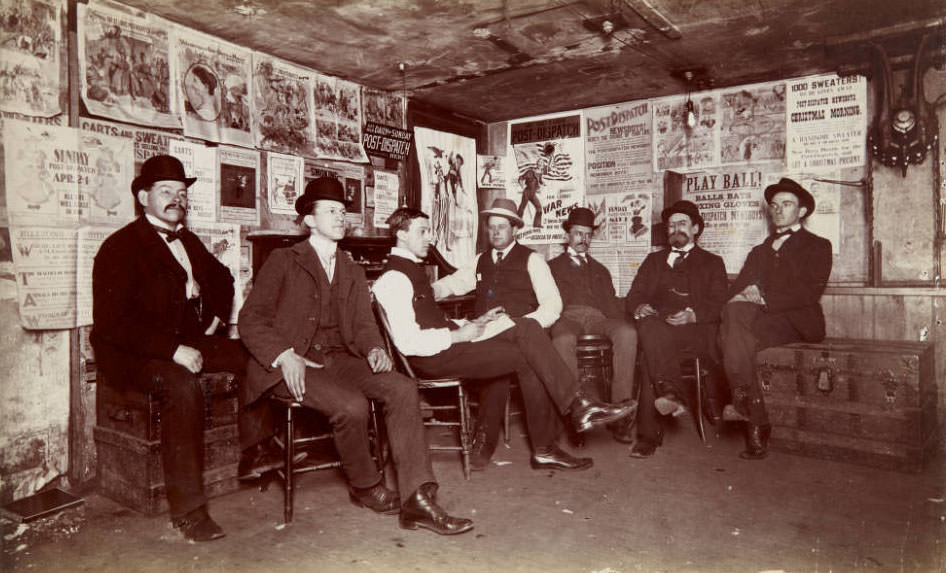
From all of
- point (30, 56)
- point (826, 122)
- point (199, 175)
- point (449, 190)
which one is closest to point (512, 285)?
point (449, 190)

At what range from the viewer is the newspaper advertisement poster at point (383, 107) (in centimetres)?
582

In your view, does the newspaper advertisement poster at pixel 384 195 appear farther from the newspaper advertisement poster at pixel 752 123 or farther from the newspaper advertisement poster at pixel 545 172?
the newspaper advertisement poster at pixel 752 123

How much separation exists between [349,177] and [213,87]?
1.44m

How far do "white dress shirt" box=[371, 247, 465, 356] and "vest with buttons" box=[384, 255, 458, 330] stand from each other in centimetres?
9

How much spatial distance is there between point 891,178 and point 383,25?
164 inches

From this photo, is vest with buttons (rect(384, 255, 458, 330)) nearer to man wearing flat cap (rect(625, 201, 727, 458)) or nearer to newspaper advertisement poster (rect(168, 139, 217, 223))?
newspaper advertisement poster (rect(168, 139, 217, 223))

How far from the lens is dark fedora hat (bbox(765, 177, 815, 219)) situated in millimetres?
5078

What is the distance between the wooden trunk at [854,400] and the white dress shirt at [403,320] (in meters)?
2.42

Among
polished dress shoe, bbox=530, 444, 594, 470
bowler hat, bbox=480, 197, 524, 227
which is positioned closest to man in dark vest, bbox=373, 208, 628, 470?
polished dress shoe, bbox=530, 444, 594, 470

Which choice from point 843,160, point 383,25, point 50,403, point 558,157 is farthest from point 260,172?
point 843,160

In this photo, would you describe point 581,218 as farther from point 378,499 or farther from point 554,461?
point 378,499

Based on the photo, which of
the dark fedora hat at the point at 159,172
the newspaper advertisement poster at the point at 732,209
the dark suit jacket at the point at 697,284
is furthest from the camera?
the newspaper advertisement poster at the point at 732,209

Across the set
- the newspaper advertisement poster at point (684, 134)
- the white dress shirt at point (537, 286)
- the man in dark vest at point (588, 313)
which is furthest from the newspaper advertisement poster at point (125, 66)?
the newspaper advertisement poster at point (684, 134)

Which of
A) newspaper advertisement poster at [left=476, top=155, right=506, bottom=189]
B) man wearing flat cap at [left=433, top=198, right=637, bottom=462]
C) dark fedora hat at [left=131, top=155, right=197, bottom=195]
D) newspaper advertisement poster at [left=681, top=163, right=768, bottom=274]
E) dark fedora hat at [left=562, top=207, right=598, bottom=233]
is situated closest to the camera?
dark fedora hat at [left=131, top=155, right=197, bottom=195]
